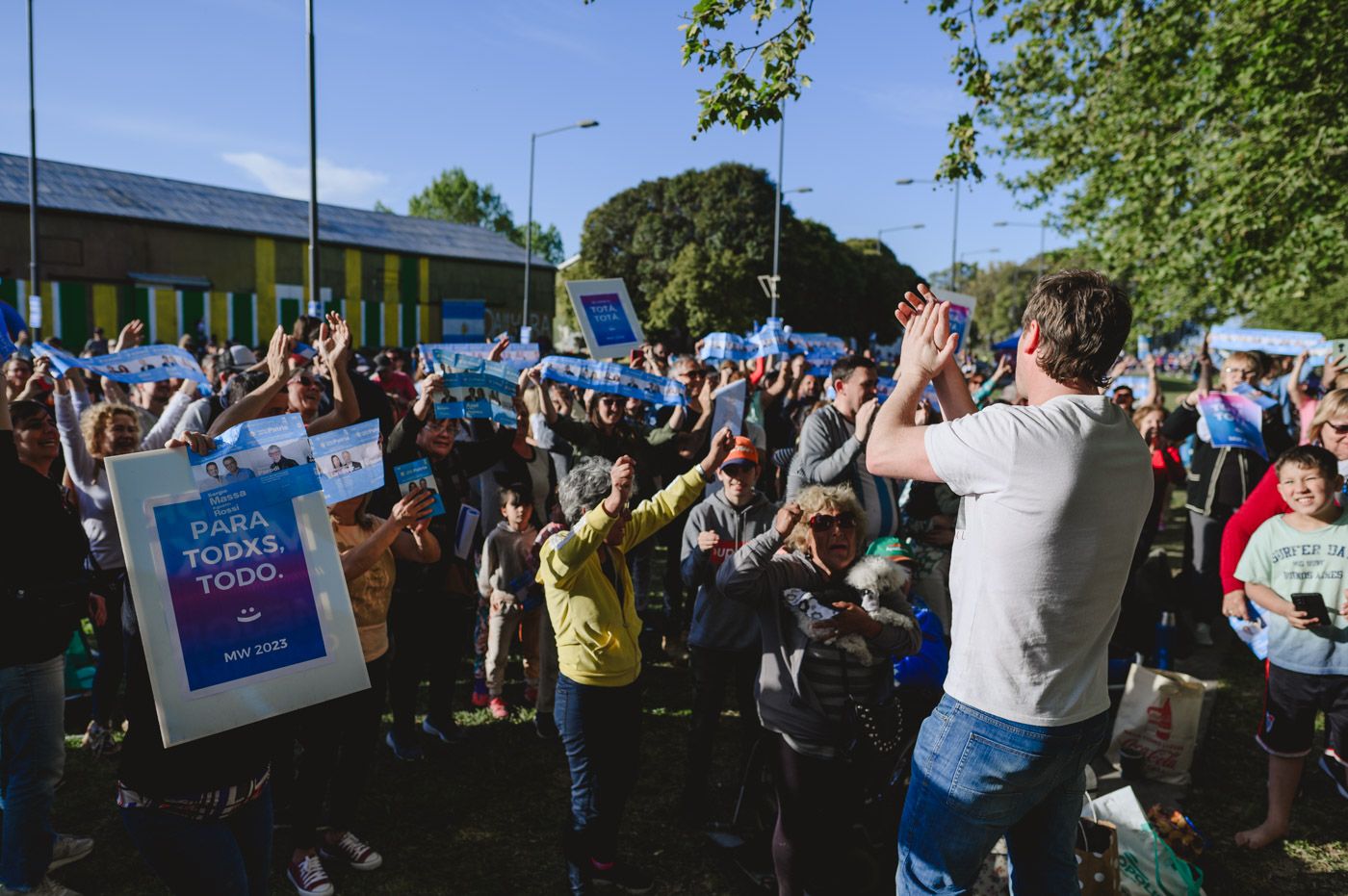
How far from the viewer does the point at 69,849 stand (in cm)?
378

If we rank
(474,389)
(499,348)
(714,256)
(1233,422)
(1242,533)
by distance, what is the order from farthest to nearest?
1. (714,256)
2. (1233,422)
3. (499,348)
4. (474,389)
5. (1242,533)

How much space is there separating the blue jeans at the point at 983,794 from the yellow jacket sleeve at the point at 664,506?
164cm

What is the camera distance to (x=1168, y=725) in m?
4.73

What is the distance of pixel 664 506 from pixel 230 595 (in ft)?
5.61

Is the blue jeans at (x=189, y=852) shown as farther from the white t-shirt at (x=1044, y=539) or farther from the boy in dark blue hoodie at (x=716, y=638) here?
the boy in dark blue hoodie at (x=716, y=638)

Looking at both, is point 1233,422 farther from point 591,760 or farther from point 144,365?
point 144,365

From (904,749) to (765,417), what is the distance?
5221mm

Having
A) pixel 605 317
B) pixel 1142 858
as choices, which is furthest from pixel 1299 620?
pixel 605 317

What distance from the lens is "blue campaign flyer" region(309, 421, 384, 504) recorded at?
121 inches

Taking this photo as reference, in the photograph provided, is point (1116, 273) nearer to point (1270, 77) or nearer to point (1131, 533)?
point (1270, 77)

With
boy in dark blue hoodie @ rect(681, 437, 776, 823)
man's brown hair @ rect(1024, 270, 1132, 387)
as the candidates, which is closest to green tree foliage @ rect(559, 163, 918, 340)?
boy in dark blue hoodie @ rect(681, 437, 776, 823)

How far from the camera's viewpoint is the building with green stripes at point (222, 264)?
94.1 feet

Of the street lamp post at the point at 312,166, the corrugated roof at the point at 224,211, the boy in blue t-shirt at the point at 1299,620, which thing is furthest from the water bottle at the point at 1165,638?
the corrugated roof at the point at 224,211

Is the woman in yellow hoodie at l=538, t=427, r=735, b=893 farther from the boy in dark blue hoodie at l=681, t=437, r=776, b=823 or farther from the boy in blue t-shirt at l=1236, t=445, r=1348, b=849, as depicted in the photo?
the boy in blue t-shirt at l=1236, t=445, r=1348, b=849
